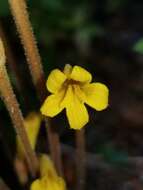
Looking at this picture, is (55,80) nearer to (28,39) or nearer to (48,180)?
(28,39)

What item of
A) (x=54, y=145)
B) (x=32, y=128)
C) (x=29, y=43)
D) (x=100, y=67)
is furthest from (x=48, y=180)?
(x=100, y=67)

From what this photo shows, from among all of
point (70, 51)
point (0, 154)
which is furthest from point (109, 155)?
point (70, 51)

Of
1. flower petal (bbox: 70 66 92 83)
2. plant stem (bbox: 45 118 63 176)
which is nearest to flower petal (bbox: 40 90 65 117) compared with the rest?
flower petal (bbox: 70 66 92 83)

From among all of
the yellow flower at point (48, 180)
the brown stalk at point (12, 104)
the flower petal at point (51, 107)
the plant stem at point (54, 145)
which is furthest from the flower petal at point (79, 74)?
the yellow flower at point (48, 180)

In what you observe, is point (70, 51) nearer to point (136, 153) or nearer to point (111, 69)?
point (111, 69)

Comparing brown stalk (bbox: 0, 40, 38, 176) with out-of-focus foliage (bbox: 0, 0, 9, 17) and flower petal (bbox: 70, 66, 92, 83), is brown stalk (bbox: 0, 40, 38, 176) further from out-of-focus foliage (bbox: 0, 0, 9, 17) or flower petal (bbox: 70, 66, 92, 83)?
out-of-focus foliage (bbox: 0, 0, 9, 17)

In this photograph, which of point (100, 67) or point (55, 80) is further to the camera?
point (100, 67)
